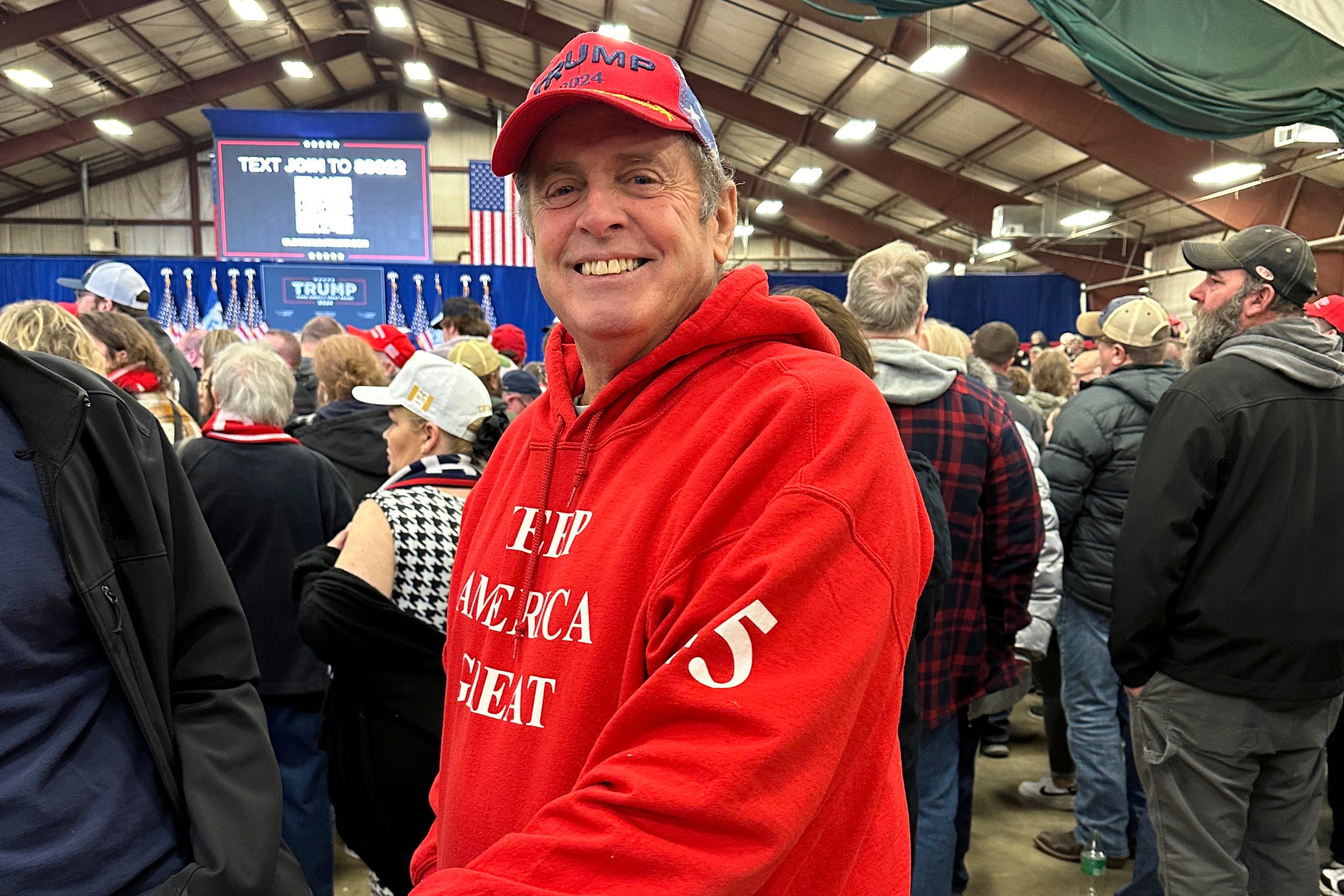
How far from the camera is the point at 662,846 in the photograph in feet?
2.22

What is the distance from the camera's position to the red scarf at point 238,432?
253 cm

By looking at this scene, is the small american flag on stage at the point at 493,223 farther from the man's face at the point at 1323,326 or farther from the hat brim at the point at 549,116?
the hat brim at the point at 549,116

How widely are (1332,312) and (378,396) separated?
3.37 m

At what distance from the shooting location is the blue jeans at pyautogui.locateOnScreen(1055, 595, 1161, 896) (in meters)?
3.06

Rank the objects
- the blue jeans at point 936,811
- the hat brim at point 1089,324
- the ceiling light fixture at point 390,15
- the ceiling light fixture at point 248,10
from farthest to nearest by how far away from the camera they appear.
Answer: the ceiling light fixture at point 390,15
the ceiling light fixture at point 248,10
the hat brim at point 1089,324
the blue jeans at point 936,811

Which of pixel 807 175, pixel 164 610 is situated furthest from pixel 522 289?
pixel 164 610

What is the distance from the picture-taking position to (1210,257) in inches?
91.7

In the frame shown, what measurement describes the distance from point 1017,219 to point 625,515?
46.2 feet

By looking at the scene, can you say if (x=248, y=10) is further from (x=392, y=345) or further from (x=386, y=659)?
(x=386, y=659)

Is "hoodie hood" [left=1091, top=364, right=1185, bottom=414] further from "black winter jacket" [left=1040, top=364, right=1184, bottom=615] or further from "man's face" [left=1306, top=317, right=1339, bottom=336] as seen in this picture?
"man's face" [left=1306, top=317, right=1339, bottom=336]

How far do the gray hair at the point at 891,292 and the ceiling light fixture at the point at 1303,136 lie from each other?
740 cm

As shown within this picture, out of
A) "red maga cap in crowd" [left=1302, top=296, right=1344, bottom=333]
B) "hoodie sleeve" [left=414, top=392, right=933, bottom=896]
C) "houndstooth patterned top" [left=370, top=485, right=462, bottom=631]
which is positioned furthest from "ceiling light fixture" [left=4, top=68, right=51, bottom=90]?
"hoodie sleeve" [left=414, top=392, right=933, bottom=896]

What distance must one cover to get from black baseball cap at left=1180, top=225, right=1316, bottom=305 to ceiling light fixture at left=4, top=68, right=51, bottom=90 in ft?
51.1

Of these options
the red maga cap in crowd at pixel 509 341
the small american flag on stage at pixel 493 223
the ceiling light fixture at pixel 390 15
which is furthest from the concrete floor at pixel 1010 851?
the ceiling light fixture at pixel 390 15
